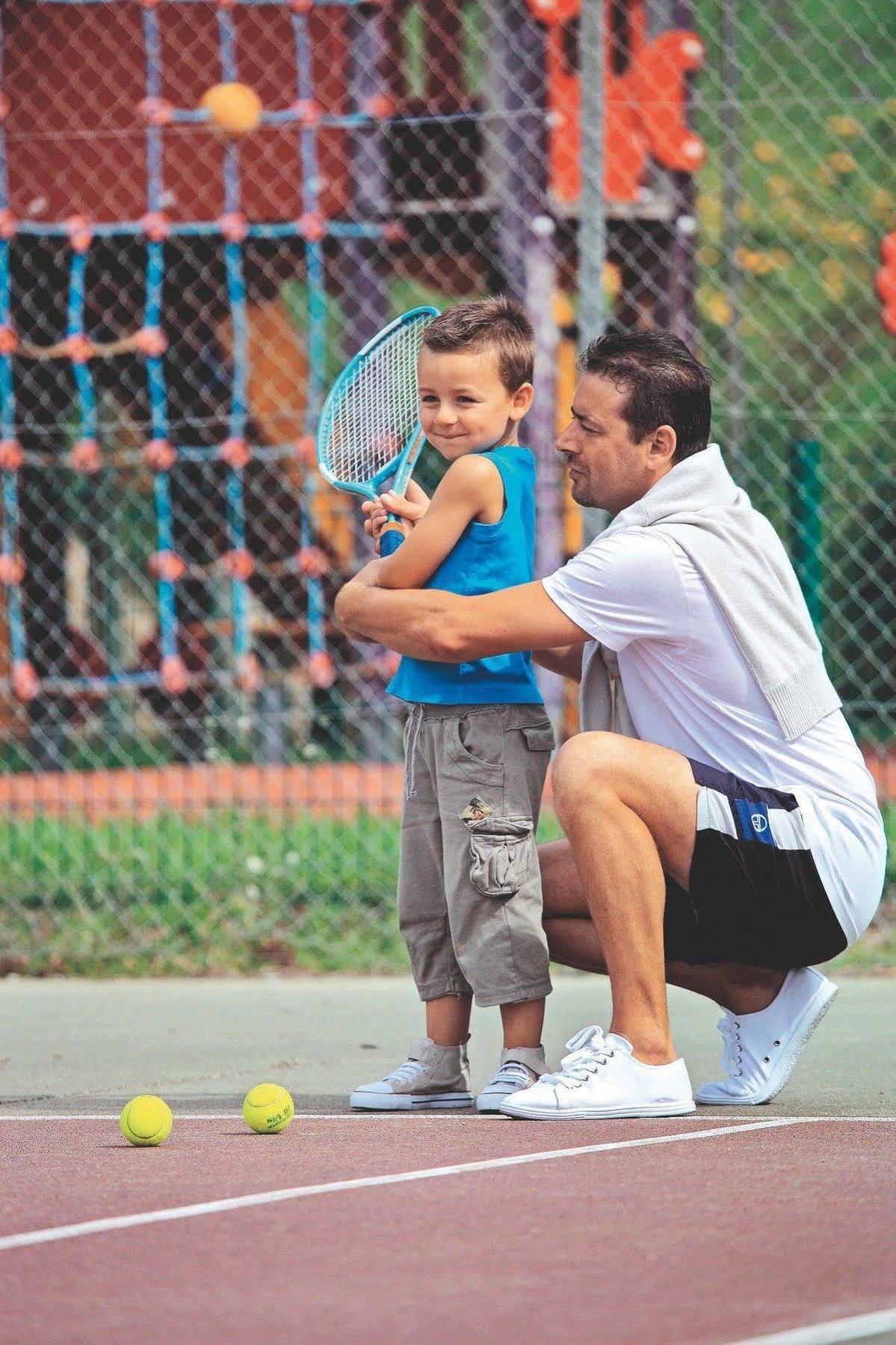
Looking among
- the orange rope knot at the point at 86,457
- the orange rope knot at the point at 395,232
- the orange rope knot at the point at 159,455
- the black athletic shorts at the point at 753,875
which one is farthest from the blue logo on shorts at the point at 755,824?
the orange rope knot at the point at 395,232

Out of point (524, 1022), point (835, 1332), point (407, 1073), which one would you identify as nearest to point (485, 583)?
point (524, 1022)

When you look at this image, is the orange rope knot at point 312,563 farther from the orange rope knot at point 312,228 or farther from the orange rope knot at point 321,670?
the orange rope knot at point 312,228

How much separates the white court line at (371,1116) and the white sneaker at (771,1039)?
148 mm

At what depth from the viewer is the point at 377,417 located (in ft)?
14.6

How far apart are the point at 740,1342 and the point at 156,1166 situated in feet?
4.51

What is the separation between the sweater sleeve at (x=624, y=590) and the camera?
3863 millimetres

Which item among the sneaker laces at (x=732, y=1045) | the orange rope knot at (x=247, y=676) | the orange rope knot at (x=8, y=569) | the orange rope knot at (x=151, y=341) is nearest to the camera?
the sneaker laces at (x=732, y=1045)

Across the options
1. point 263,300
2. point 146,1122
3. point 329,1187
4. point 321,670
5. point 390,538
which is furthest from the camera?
point 263,300

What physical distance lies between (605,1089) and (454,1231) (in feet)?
2.97

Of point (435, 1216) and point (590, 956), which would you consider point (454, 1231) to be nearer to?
point (435, 1216)

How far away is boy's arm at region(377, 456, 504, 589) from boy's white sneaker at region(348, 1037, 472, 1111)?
0.95 m

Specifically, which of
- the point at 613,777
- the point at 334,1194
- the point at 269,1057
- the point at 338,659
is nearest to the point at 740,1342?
the point at 334,1194

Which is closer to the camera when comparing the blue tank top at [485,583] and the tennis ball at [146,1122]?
the tennis ball at [146,1122]

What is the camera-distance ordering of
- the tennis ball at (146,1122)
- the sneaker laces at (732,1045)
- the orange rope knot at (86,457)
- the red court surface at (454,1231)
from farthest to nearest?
the orange rope knot at (86,457), the sneaker laces at (732,1045), the tennis ball at (146,1122), the red court surface at (454,1231)
